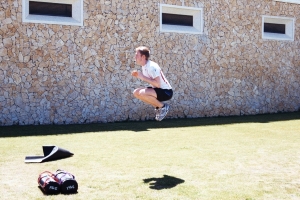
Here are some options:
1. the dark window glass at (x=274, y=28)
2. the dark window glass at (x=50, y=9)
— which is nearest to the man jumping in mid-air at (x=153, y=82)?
the dark window glass at (x=50, y=9)

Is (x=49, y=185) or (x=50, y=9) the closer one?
(x=49, y=185)

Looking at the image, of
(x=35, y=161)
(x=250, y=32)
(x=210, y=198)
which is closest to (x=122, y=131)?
(x=35, y=161)

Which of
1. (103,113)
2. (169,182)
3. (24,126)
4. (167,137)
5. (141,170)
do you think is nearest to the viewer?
(169,182)

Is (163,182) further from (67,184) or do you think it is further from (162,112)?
(162,112)

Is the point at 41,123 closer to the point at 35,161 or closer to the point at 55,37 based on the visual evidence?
the point at 55,37

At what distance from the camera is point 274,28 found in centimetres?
1783

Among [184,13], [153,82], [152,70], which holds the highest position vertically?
[184,13]

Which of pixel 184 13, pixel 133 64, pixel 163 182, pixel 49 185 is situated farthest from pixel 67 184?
pixel 184 13

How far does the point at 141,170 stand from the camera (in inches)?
245

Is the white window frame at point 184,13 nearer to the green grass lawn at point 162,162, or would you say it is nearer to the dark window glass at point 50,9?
the dark window glass at point 50,9

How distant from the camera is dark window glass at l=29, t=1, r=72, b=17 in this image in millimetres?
13110

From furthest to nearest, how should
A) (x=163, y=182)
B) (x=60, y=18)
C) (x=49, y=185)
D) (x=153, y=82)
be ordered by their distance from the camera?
(x=60, y=18)
(x=153, y=82)
(x=163, y=182)
(x=49, y=185)

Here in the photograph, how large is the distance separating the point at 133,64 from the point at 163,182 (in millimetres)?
9197

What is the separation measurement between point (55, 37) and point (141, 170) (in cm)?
805
